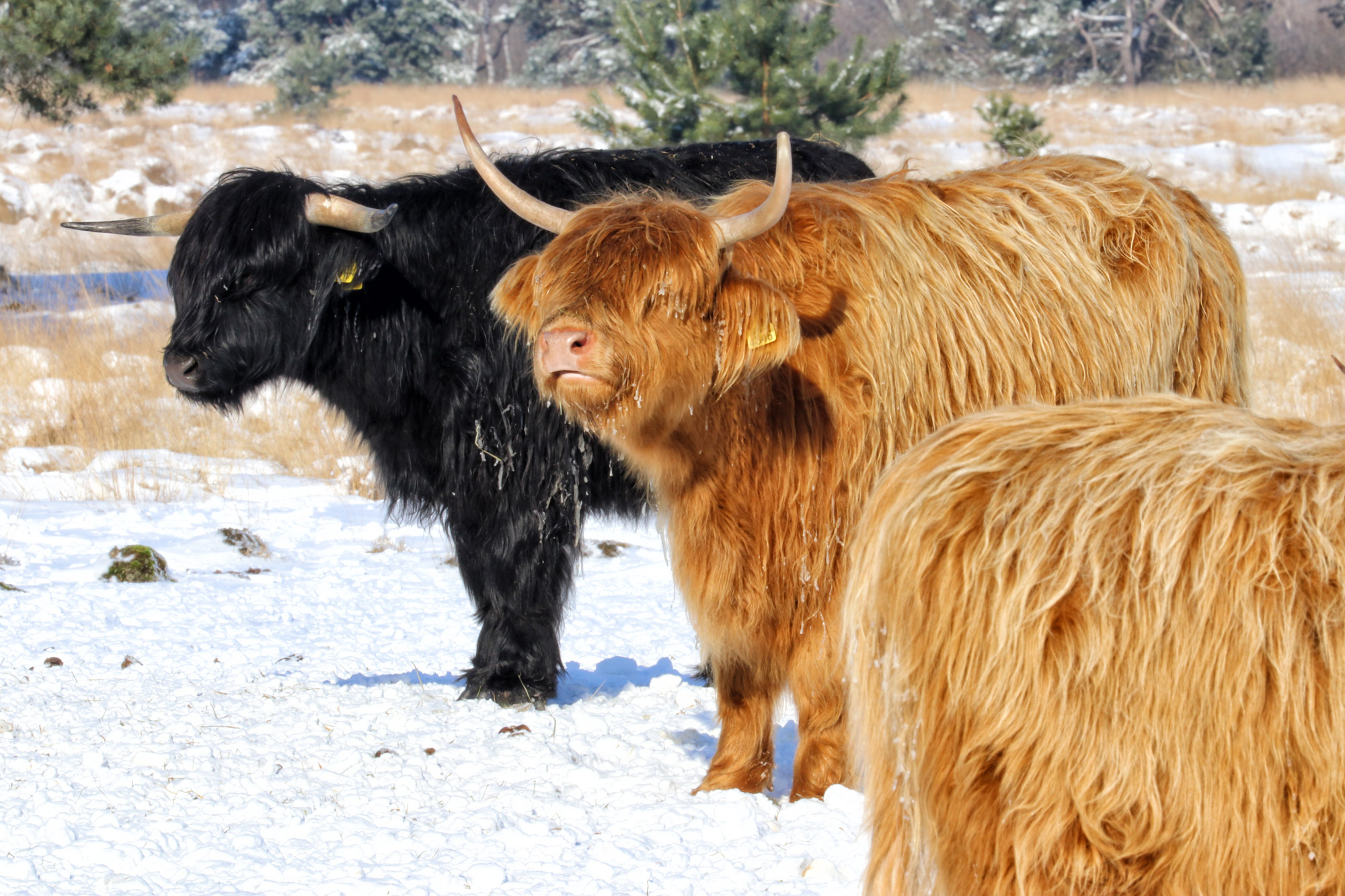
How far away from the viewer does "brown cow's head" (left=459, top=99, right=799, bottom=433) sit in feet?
9.93

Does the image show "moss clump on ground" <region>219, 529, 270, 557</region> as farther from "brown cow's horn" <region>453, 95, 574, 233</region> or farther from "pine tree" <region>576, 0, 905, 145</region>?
"pine tree" <region>576, 0, 905, 145</region>

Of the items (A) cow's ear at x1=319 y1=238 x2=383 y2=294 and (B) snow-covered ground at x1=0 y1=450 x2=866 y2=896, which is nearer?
(B) snow-covered ground at x1=0 y1=450 x2=866 y2=896

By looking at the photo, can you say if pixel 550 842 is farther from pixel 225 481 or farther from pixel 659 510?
pixel 225 481

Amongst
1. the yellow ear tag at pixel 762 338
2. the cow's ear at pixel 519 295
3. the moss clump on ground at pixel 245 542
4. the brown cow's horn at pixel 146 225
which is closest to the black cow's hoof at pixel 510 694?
the cow's ear at pixel 519 295

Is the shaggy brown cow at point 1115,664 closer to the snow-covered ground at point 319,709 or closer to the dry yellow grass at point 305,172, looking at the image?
the dry yellow grass at point 305,172

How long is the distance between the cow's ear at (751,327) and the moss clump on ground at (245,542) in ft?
15.2

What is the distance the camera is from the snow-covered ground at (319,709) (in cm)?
308

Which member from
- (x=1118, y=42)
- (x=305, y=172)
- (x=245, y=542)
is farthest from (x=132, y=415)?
(x=1118, y=42)

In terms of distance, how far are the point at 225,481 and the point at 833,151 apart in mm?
5136

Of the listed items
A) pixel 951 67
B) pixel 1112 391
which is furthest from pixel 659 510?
pixel 951 67

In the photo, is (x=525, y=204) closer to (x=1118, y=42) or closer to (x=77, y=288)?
(x=77, y=288)

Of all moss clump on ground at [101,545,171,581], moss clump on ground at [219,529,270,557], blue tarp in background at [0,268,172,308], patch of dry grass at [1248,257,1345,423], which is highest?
moss clump on ground at [101,545,171,581]

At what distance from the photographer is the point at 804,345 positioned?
10.9 ft

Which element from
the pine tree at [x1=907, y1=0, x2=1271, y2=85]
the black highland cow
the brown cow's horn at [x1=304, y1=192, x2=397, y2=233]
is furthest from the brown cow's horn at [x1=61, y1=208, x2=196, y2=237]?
the pine tree at [x1=907, y1=0, x2=1271, y2=85]
